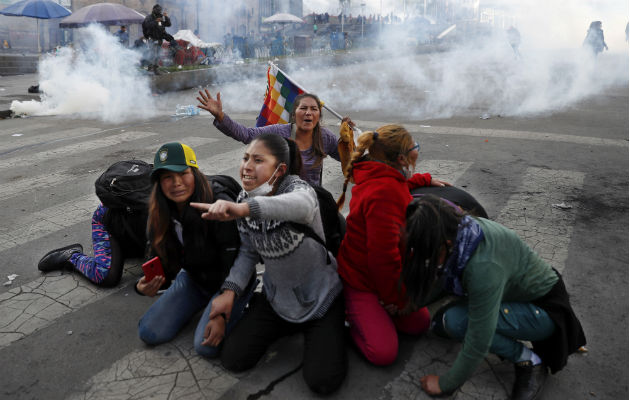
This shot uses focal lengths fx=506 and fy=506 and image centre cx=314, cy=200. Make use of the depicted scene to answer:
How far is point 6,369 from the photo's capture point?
2.59 m

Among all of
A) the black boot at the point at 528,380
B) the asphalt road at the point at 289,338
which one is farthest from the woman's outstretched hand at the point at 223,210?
the black boot at the point at 528,380

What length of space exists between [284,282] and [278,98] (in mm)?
2308

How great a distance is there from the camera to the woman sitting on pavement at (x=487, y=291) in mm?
1975

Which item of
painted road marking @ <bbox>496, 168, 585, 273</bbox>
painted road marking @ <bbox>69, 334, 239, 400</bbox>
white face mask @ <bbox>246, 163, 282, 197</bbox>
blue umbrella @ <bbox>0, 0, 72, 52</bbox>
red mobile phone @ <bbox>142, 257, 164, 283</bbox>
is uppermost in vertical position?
blue umbrella @ <bbox>0, 0, 72, 52</bbox>

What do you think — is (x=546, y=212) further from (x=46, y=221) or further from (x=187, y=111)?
(x=187, y=111)

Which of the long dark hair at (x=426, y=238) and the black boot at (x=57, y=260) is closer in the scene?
the long dark hair at (x=426, y=238)

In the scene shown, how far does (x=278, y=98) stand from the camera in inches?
174

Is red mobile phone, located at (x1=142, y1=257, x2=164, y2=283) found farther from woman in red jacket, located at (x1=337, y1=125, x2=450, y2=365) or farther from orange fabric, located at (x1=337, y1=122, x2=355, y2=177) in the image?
orange fabric, located at (x1=337, y1=122, x2=355, y2=177)

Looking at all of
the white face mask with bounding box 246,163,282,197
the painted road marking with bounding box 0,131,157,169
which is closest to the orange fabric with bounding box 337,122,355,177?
the white face mask with bounding box 246,163,282,197

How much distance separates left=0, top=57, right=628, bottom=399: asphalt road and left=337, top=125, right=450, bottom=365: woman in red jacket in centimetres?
14

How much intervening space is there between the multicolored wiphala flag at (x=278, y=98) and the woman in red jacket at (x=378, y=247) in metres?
1.88

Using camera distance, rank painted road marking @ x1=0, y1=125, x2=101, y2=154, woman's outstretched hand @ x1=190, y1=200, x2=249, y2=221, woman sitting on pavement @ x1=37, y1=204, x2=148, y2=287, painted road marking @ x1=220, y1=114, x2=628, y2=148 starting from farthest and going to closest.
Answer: painted road marking @ x1=0, y1=125, x2=101, y2=154, painted road marking @ x1=220, y1=114, x2=628, y2=148, woman sitting on pavement @ x1=37, y1=204, x2=148, y2=287, woman's outstretched hand @ x1=190, y1=200, x2=249, y2=221

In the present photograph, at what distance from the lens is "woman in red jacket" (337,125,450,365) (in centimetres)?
242

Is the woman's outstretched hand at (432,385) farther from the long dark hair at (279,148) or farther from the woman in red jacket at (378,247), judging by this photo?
the long dark hair at (279,148)
